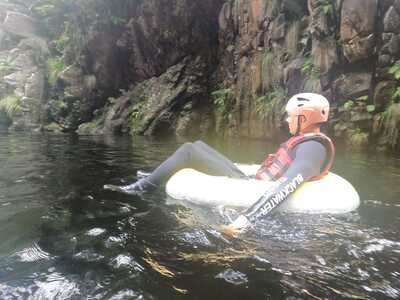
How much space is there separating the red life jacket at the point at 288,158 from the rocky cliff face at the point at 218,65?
5.45 m

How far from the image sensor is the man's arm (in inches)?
129

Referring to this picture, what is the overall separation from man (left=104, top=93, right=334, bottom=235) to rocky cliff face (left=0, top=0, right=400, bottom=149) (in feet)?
18.0

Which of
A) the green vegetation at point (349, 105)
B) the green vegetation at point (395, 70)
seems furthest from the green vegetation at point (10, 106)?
the green vegetation at point (395, 70)

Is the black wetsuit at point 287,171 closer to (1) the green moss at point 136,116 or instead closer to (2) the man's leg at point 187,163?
(2) the man's leg at point 187,163

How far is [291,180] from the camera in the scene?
3.47 meters

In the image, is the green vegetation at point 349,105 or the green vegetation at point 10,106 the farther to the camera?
the green vegetation at point 10,106

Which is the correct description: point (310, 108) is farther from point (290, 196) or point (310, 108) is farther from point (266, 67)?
point (266, 67)

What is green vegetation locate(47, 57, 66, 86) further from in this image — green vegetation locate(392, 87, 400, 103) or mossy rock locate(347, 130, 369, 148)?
green vegetation locate(392, 87, 400, 103)

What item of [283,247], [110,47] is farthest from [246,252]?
[110,47]

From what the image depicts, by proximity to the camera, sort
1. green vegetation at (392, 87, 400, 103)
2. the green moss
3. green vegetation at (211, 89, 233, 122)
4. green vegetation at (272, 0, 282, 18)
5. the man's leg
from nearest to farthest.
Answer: the man's leg → green vegetation at (392, 87, 400, 103) → green vegetation at (272, 0, 282, 18) → green vegetation at (211, 89, 233, 122) → the green moss

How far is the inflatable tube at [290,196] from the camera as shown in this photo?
367cm

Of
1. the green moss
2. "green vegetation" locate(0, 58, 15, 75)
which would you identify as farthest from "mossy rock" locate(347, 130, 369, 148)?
"green vegetation" locate(0, 58, 15, 75)

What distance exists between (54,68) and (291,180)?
2360 centimetres

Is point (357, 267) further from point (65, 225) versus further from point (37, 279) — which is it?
point (65, 225)
